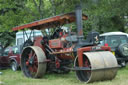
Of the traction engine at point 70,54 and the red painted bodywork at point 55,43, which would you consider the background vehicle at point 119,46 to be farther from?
the red painted bodywork at point 55,43

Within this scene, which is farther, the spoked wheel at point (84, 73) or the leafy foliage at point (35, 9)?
the leafy foliage at point (35, 9)

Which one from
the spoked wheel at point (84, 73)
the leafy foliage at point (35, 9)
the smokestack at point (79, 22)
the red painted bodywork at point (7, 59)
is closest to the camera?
the spoked wheel at point (84, 73)

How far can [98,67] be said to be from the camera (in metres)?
6.76

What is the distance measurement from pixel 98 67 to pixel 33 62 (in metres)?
3.14

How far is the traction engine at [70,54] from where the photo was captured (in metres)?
6.94

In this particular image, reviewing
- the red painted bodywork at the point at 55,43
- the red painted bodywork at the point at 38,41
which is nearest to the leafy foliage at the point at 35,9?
the red painted bodywork at the point at 38,41

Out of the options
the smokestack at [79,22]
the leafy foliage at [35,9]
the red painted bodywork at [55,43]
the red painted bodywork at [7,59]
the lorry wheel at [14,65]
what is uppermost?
the leafy foliage at [35,9]

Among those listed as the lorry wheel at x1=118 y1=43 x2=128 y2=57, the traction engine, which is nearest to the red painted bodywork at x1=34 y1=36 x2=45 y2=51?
the traction engine

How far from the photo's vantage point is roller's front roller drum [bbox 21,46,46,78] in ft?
28.0

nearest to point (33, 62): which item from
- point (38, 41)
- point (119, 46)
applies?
point (38, 41)

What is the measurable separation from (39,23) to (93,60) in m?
3.00

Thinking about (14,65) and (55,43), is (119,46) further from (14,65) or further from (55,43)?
(14,65)

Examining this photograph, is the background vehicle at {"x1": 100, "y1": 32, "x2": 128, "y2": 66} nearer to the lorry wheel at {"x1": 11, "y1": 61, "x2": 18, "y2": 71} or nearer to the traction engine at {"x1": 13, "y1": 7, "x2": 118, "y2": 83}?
the traction engine at {"x1": 13, "y1": 7, "x2": 118, "y2": 83}

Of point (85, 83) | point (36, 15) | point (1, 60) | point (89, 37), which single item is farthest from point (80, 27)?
point (1, 60)
